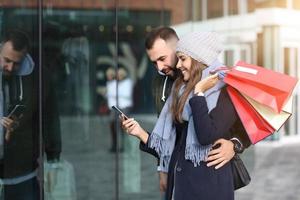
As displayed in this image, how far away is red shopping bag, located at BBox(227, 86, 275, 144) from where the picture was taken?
2.85 metres

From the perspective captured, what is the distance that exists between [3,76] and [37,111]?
0.37 m

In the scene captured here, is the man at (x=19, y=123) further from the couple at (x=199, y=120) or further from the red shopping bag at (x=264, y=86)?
the red shopping bag at (x=264, y=86)

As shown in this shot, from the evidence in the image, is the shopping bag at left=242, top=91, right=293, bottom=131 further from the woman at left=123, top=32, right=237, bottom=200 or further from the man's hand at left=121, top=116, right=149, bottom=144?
the man's hand at left=121, top=116, right=149, bottom=144

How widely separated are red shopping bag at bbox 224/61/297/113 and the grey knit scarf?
0.23 feet

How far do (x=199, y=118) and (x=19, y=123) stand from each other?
6.96 ft

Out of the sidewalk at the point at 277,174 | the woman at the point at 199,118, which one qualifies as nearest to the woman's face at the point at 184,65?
the woman at the point at 199,118

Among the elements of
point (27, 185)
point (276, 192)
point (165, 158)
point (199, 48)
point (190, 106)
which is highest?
point (199, 48)

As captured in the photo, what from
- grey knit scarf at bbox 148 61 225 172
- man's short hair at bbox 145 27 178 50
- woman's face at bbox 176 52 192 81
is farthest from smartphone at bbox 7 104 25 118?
woman's face at bbox 176 52 192 81

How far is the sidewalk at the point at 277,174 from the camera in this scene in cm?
597

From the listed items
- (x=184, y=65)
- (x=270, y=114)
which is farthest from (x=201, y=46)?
(x=270, y=114)

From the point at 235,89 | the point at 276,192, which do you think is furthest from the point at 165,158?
the point at 276,192

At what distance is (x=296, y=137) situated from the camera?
6008mm

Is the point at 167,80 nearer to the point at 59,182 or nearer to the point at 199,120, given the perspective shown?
the point at 199,120

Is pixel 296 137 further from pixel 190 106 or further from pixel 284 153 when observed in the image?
pixel 190 106
